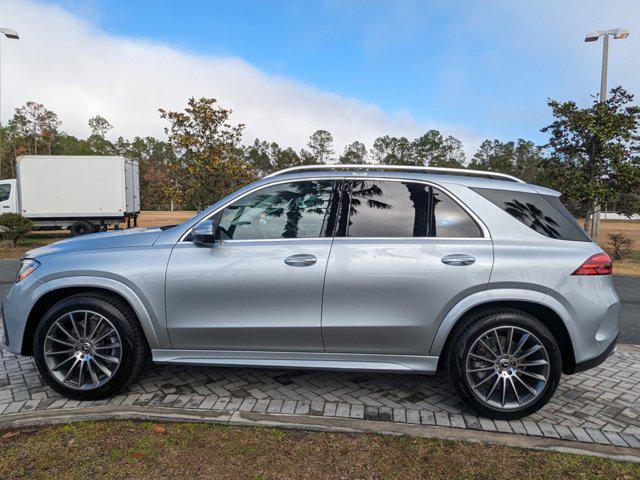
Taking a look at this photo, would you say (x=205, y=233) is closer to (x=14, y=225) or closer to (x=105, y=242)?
(x=105, y=242)

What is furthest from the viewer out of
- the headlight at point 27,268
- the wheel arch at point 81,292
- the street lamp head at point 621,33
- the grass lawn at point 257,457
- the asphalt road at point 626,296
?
the street lamp head at point 621,33

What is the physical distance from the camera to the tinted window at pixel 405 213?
321 cm

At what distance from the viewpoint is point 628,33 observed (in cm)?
1127

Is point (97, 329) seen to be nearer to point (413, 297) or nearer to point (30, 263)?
point (30, 263)

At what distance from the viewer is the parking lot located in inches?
122

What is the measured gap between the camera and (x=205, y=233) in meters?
3.16

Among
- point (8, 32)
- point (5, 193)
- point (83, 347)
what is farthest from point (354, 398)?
point (5, 193)

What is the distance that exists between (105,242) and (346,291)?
2019 millimetres

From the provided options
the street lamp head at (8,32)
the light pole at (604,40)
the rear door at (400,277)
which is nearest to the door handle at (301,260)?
the rear door at (400,277)

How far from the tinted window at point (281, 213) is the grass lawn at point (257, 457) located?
4.74 ft

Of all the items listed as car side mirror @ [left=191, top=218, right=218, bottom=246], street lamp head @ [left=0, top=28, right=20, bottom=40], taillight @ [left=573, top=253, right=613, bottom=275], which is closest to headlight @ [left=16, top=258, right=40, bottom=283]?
car side mirror @ [left=191, top=218, right=218, bottom=246]

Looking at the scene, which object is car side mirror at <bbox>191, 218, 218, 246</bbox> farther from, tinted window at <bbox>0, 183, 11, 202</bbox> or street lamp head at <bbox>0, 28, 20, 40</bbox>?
tinted window at <bbox>0, 183, 11, 202</bbox>

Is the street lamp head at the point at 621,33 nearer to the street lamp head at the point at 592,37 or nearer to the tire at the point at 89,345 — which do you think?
the street lamp head at the point at 592,37

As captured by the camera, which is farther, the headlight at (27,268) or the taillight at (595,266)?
the headlight at (27,268)
